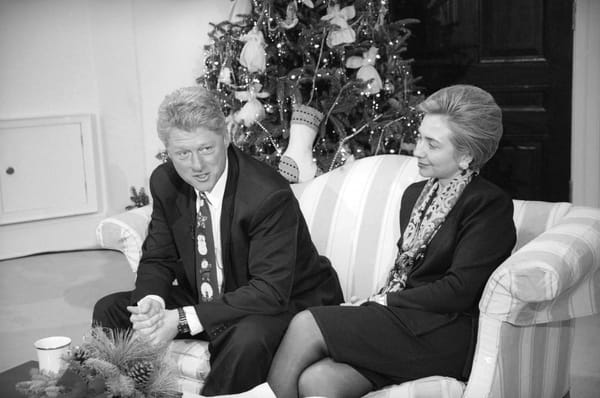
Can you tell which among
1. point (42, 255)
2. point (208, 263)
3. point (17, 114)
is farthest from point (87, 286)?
point (208, 263)

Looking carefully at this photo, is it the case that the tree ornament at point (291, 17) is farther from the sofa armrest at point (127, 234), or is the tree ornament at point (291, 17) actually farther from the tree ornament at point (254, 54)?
the sofa armrest at point (127, 234)

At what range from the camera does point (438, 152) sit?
2072mm

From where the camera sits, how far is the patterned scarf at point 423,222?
2.05 m

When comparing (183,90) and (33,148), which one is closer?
(183,90)

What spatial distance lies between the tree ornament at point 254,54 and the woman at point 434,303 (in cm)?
154

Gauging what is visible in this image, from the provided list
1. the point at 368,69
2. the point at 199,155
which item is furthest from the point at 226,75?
the point at 199,155

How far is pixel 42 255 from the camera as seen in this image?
5.00 metres

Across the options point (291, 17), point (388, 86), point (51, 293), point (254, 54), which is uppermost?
point (291, 17)

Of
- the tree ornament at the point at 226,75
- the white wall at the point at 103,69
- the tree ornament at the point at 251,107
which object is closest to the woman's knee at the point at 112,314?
the tree ornament at the point at 251,107

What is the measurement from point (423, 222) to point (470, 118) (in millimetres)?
314

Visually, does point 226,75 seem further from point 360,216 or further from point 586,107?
point 586,107

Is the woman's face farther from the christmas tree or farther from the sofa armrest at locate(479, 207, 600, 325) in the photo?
the christmas tree

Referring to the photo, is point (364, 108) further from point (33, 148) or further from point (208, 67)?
point (33, 148)

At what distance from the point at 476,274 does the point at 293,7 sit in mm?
1987
